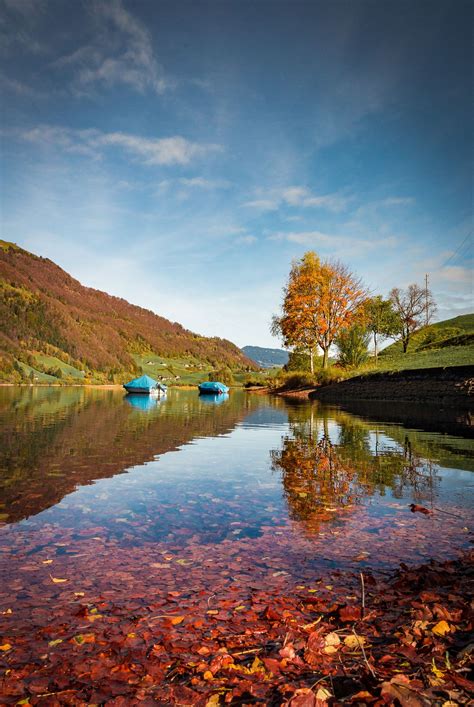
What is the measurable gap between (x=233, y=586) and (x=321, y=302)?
4602 cm

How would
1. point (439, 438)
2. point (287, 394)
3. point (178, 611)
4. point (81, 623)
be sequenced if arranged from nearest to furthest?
1. point (81, 623)
2. point (178, 611)
3. point (439, 438)
4. point (287, 394)

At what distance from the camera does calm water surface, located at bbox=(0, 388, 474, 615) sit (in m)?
4.54

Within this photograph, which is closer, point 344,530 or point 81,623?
point 81,623

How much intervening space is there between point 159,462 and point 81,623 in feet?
24.5

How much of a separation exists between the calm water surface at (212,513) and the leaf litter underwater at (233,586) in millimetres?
34

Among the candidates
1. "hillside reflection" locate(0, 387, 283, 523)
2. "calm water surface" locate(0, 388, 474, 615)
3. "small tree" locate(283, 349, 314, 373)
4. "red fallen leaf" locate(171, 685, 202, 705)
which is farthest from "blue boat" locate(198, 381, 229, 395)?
"red fallen leaf" locate(171, 685, 202, 705)

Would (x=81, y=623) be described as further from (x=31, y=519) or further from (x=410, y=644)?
(x=31, y=519)

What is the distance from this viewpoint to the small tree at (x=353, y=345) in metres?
49.7

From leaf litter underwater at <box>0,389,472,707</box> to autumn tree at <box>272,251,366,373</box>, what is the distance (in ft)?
130

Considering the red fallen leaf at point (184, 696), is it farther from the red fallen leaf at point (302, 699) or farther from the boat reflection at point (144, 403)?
the boat reflection at point (144, 403)

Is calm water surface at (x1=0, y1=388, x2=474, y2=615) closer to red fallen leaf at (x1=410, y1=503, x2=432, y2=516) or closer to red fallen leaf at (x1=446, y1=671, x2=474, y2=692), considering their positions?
red fallen leaf at (x1=410, y1=503, x2=432, y2=516)

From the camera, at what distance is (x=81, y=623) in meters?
3.48

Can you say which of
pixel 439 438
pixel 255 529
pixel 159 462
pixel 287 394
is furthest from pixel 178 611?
pixel 287 394

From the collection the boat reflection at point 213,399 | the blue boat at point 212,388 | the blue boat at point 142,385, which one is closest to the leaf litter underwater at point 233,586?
the boat reflection at point 213,399
